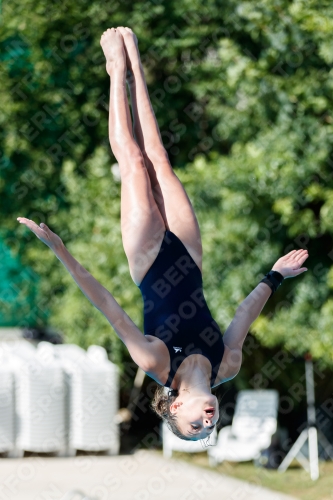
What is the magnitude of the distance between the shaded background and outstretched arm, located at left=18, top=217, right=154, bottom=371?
3.88 metres

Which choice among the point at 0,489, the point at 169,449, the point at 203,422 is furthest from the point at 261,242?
the point at 203,422

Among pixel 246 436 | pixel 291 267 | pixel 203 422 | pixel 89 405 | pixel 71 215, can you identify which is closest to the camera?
pixel 203 422

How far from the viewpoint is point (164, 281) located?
4.00m

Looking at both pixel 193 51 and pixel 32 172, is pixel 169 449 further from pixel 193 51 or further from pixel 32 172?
pixel 193 51

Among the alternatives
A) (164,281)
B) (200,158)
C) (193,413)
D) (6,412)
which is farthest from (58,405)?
(193,413)

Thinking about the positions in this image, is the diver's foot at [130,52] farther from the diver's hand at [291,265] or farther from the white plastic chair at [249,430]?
the white plastic chair at [249,430]

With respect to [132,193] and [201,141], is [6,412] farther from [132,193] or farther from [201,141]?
[132,193]

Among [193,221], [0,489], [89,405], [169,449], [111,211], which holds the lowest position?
[169,449]

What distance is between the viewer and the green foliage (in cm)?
741

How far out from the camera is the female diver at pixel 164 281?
12.2 ft

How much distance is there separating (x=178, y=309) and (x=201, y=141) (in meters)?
6.33

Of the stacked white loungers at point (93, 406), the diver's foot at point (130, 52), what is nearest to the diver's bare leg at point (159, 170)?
the diver's foot at point (130, 52)

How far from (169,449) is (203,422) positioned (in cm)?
528

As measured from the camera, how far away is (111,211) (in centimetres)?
909
